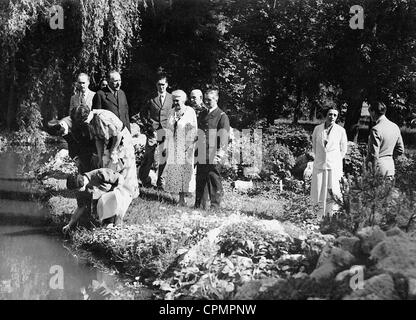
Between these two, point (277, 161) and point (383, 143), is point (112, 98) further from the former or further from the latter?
point (383, 143)

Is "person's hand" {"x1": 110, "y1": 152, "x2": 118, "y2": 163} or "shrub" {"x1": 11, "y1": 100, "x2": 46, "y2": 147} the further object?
"shrub" {"x1": 11, "y1": 100, "x2": 46, "y2": 147}

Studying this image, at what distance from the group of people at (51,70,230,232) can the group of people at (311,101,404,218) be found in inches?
60.0

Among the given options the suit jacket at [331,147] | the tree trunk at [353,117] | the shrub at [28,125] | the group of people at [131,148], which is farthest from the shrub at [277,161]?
the shrub at [28,125]

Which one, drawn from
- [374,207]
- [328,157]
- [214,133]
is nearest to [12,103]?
[214,133]

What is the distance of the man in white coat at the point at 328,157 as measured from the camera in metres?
8.52

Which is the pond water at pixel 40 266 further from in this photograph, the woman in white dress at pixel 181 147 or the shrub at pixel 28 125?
the shrub at pixel 28 125

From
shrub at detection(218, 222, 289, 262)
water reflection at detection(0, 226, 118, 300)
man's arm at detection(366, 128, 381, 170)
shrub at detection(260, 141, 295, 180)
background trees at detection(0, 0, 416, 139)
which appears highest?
background trees at detection(0, 0, 416, 139)

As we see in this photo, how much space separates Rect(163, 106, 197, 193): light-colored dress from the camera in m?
9.62

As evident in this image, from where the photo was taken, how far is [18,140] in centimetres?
Answer: 1739

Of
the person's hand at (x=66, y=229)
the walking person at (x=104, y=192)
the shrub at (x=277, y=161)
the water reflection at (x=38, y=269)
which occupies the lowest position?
the water reflection at (x=38, y=269)

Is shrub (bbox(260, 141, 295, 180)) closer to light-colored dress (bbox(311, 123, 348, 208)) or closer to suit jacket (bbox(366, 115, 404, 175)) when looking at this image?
light-colored dress (bbox(311, 123, 348, 208))

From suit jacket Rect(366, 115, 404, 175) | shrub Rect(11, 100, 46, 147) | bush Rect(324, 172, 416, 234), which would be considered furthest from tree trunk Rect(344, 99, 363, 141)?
bush Rect(324, 172, 416, 234)

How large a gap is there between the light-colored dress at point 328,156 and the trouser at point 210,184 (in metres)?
1.59
